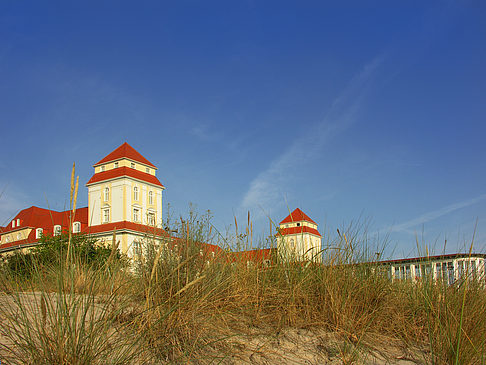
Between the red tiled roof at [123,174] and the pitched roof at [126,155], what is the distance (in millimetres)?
1585

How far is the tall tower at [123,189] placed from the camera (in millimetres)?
Answer: 43531

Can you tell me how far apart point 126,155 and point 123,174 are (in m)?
3.37

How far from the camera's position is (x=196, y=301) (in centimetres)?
346

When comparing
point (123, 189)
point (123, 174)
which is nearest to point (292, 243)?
point (123, 189)

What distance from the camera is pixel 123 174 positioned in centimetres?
4422

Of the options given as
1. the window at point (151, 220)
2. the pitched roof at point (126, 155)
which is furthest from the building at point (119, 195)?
the window at point (151, 220)

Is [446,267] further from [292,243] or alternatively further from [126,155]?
[126,155]

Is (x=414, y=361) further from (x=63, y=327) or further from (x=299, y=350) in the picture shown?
(x=63, y=327)

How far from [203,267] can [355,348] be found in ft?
5.24

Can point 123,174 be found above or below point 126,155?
below

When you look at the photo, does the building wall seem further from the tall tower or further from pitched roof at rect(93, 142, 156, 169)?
pitched roof at rect(93, 142, 156, 169)

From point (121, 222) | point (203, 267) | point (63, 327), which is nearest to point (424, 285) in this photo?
point (203, 267)

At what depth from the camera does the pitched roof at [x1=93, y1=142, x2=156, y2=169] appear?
4703 cm

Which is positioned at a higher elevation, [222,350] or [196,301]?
[196,301]
